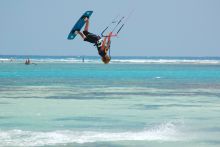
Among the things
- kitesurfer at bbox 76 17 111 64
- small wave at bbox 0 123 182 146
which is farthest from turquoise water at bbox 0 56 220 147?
kitesurfer at bbox 76 17 111 64

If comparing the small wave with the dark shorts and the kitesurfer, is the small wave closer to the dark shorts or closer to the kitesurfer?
the kitesurfer

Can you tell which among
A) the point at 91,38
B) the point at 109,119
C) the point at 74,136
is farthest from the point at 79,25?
the point at 109,119

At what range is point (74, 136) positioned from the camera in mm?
17781

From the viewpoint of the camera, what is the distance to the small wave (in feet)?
55.1

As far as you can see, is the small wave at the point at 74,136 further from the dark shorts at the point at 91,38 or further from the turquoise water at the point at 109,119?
the dark shorts at the point at 91,38

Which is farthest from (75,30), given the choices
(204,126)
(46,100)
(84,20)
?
(46,100)

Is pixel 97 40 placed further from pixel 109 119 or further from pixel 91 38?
pixel 109 119

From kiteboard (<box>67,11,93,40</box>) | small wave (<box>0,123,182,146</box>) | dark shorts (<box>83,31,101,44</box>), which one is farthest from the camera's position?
small wave (<box>0,123,182,146</box>)

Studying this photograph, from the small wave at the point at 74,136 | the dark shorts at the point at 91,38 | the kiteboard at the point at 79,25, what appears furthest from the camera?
the small wave at the point at 74,136

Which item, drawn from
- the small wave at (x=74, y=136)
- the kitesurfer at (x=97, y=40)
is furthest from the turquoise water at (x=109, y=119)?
the kitesurfer at (x=97, y=40)

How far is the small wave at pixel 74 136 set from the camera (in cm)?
Answer: 1680

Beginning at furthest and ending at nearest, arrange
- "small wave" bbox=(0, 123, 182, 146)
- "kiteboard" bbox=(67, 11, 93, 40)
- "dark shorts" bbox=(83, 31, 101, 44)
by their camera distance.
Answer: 1. "small wave" bbox=(0, 123, 182, 146)
2. "kiteboard" bbox=(67, 11, 93, 40)
3. "dark shorts" bbox=(83, 31, 101, 44)

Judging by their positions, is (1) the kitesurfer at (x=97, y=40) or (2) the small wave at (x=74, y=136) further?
(2) the small wave at (x=74, y=136)

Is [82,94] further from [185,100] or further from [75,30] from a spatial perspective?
[75,30]
